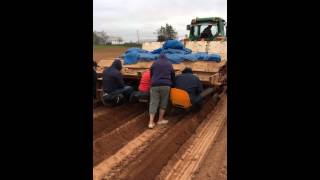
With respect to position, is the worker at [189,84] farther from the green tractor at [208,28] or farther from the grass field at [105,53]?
the grass field at [105,53]

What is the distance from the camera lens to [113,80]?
27.0 feet

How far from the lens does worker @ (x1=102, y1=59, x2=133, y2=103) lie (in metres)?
8.18

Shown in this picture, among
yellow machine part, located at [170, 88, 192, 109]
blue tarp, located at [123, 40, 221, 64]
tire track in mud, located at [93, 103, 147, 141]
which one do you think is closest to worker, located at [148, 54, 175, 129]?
yellow machine part, located at [170, 88, 192, 109]

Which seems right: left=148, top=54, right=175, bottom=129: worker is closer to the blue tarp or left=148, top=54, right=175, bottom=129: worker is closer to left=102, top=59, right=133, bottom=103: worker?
left=102, top=59, right=133, bottom=103: worker

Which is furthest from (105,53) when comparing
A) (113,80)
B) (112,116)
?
(112,116)

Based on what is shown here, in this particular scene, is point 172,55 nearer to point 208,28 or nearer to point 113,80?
point 113,80

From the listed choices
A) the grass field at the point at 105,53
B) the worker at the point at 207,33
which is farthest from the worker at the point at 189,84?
the grass field at the point at 105,53

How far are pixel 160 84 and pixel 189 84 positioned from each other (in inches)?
27.6

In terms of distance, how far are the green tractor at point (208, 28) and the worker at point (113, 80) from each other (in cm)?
571

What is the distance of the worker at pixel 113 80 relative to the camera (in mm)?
8180
